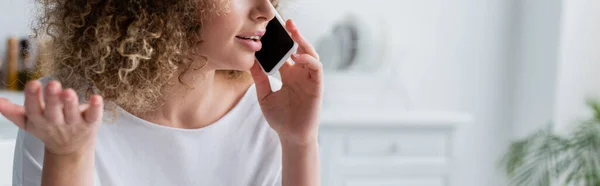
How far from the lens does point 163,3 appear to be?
909mm

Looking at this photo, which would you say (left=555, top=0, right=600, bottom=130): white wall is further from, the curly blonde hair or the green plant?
the curly blonde hair

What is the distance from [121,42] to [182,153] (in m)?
0.23

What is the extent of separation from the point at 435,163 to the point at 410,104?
50 cm

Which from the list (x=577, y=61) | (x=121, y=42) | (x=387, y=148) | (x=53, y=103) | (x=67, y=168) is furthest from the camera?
(x=577, y=61)

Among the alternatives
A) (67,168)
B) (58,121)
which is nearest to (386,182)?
(67,168)

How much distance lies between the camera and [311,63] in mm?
951

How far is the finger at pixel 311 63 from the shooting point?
0.94 m

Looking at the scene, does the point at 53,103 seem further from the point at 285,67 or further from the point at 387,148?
the point at 387,148

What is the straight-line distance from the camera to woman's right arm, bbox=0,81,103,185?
56 centimetres

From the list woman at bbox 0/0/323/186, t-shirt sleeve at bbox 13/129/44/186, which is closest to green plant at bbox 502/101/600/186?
woman at bbox 0/0/323/186

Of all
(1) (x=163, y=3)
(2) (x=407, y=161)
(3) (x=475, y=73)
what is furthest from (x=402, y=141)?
(1) (x=163, y=3)

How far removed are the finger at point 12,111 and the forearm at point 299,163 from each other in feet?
1.57

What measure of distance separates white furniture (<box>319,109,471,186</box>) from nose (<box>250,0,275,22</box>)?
128cm

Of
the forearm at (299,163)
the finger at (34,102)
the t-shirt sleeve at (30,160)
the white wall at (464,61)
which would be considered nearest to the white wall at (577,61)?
the white wall at (464,61)
